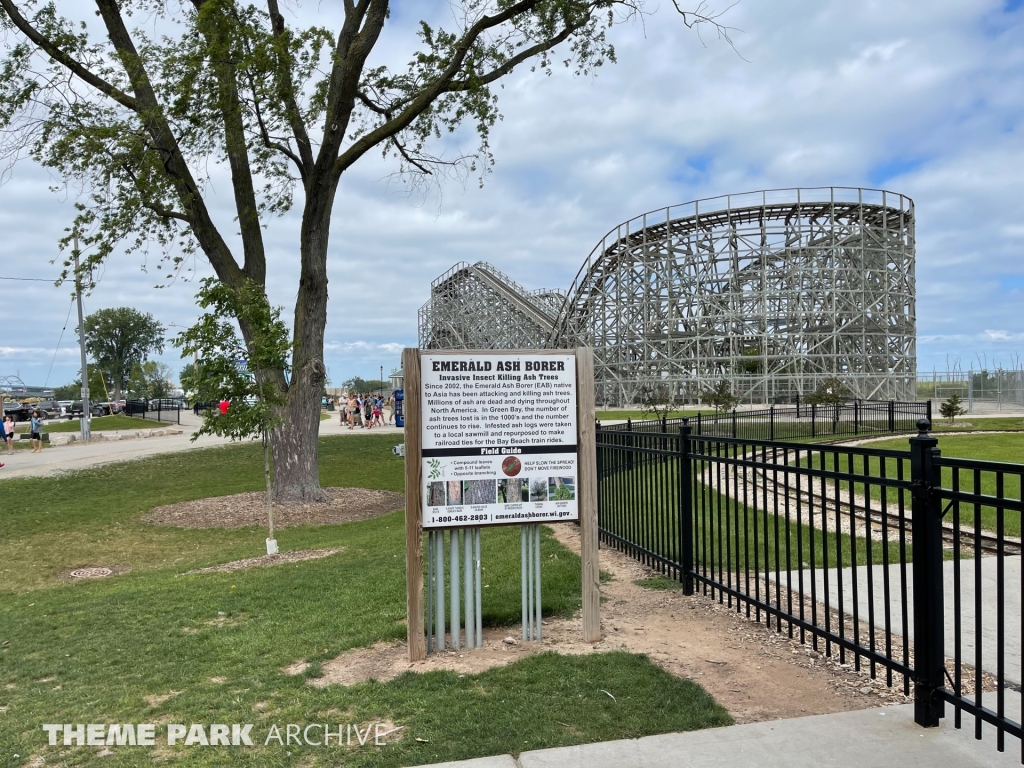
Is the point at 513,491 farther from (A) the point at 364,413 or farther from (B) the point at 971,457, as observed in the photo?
(A) the point at 364,413

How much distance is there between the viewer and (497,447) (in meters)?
5.27

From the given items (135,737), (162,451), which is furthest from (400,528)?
(162,451)

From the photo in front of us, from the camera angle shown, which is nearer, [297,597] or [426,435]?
[426,435]

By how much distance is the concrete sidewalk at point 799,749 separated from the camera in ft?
11.1

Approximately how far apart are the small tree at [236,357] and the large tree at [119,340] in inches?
4001

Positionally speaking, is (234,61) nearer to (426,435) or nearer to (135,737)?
(426,435)

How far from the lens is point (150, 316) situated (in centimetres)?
10894

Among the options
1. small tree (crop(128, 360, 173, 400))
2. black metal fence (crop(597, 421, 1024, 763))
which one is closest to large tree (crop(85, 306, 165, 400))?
small tree (crop(128, 360, 173, 400))

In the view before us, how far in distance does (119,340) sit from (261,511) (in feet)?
338

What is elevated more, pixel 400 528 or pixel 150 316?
pixel 150 316

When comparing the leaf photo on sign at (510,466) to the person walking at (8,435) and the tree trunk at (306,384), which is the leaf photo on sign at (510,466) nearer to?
the tree trunk at (306,384)

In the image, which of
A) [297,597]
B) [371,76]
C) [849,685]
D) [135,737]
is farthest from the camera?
[371,76]

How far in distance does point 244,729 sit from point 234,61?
12859 mm

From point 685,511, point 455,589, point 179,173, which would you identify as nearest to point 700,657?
point 685,511
